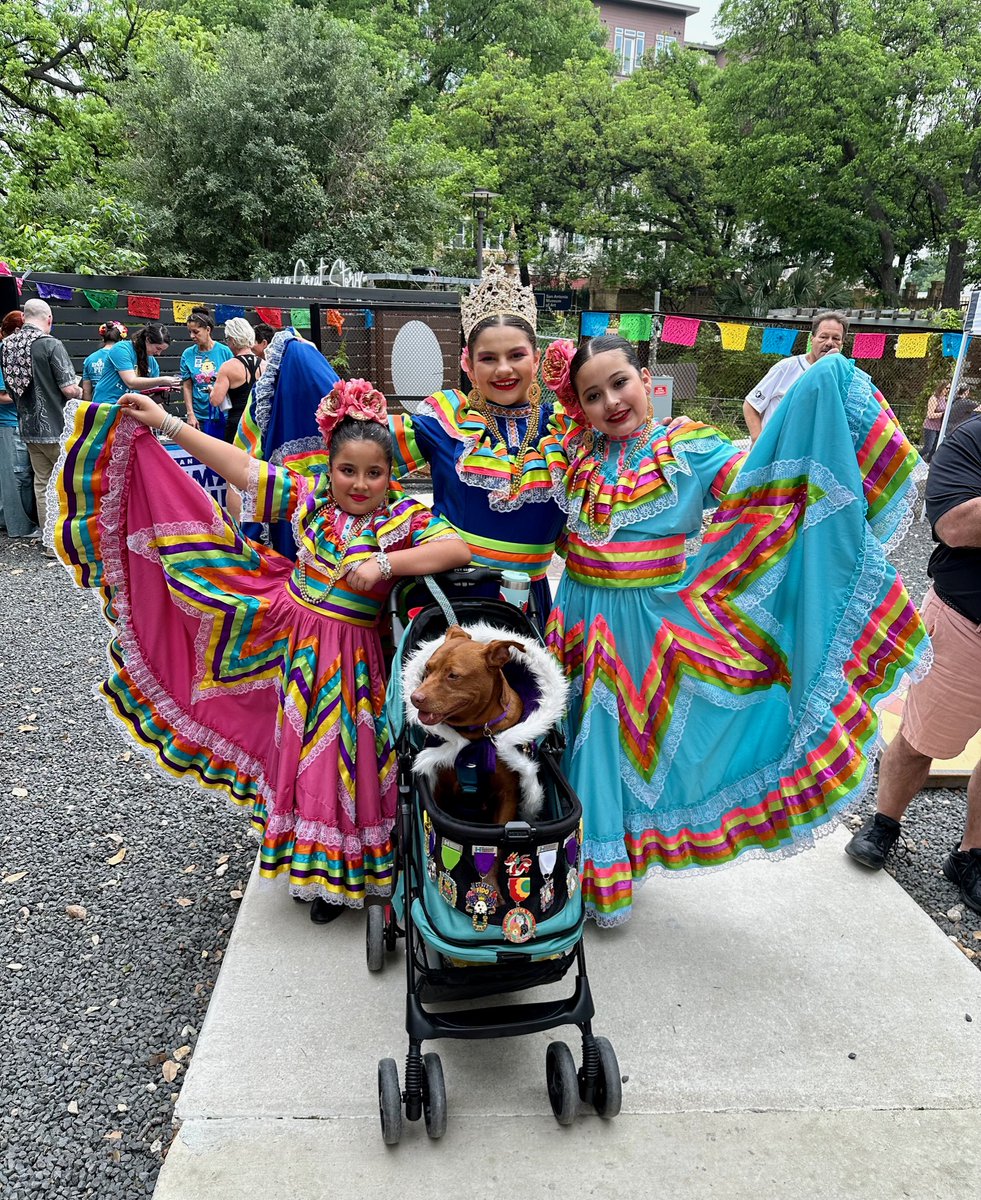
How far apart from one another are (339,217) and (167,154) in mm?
3677

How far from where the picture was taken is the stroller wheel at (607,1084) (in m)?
2.07

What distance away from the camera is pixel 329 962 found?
105 inches

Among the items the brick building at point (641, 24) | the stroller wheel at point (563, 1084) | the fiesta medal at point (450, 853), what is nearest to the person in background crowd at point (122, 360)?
the fiesta medal at point (450, 853)

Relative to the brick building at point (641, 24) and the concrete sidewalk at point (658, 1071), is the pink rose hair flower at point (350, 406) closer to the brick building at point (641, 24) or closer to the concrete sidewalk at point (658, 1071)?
the concrete sidewalk at point (658, 1071)

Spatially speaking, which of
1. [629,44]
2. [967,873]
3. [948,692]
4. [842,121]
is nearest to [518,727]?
[948,692]

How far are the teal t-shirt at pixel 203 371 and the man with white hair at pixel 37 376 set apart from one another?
111 cm

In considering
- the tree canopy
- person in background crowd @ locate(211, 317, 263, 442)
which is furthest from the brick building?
person in background crowd @ locate(211, 317, 263, 442)

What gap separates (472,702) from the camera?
1.99 metres

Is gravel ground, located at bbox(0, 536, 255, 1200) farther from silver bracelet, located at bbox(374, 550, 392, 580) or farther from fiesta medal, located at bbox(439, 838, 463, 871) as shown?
silver bracelet, located at bbox(374, 550, 392, 580)

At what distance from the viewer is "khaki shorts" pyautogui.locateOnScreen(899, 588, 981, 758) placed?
2910mm

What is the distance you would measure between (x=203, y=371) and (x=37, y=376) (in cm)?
144

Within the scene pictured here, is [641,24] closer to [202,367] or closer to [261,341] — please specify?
[261,341]

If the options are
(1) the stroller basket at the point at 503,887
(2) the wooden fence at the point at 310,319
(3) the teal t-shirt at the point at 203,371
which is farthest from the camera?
(2) the wooden fence at the point at 310,319

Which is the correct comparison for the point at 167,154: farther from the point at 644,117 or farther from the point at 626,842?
the point at 626,842
